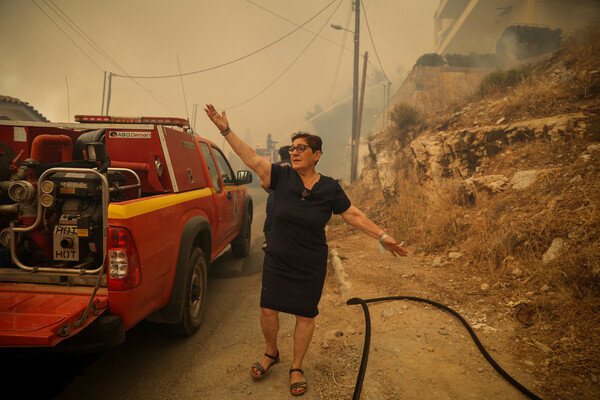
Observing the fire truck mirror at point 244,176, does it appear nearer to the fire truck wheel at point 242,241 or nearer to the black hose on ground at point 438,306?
the fire truck wheel at point 242,241

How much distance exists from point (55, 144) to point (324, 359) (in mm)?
3643

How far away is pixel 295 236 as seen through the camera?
91.4 inches

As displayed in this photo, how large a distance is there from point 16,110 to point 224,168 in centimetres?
1812

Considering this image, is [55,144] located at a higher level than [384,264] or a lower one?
higher

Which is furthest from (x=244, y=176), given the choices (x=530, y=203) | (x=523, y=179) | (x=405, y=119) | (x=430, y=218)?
(x=405, y=119)

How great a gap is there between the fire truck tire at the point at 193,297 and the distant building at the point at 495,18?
64.3 ft

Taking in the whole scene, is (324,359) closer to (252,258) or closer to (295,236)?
(295,236)

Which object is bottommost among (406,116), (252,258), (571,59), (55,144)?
(252,258)

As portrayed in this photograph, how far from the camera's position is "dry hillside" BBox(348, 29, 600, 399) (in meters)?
2.80

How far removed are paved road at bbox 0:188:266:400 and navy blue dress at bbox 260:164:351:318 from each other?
85cm

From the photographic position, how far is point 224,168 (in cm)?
528

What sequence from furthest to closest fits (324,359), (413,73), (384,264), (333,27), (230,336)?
(413,73) < (333,27) < (384,264) < (230,336) < (324,359)

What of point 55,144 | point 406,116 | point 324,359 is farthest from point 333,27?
point 324,359

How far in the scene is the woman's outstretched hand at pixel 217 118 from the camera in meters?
2.34
